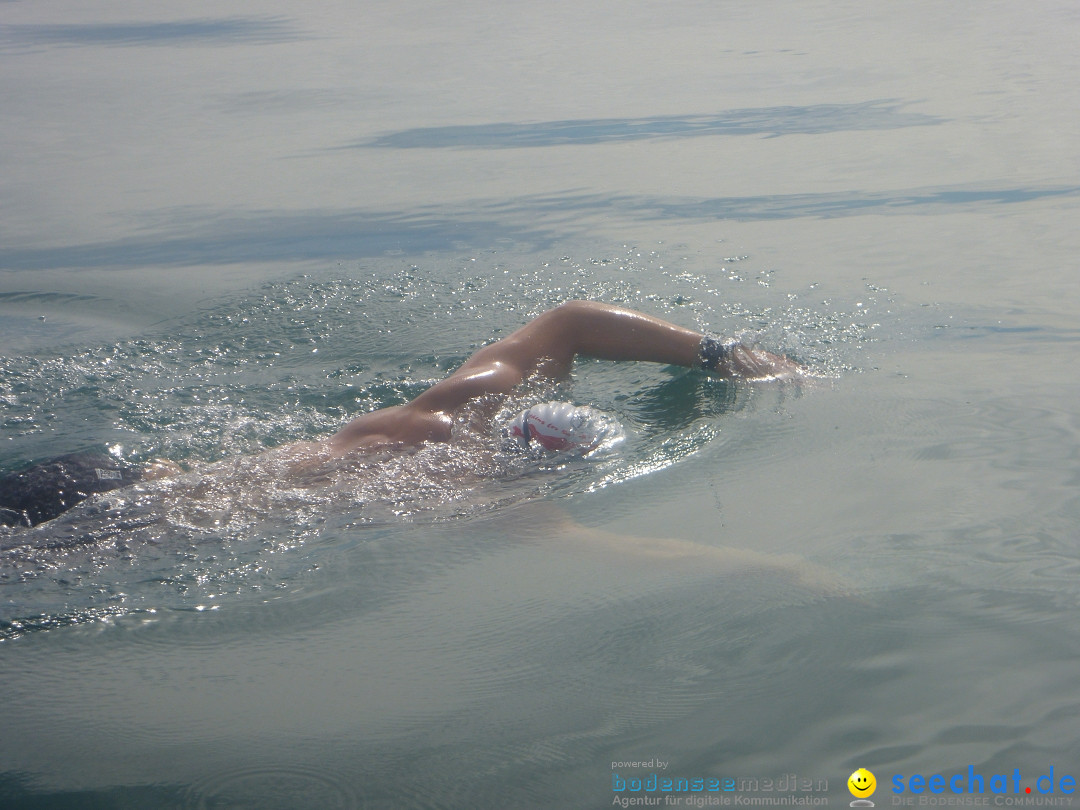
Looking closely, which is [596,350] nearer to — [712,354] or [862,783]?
[712,354]

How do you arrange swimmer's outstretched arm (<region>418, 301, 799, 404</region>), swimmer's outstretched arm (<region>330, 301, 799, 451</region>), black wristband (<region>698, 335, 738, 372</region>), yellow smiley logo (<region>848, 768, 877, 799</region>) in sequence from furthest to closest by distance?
black wristband (<region>698, 335, 738, 372</region>) → swimmer's outstretched arm (<region>418, 301, 799, 404</region>) → swimmer's outstretched arm (<region>330, 301, 799, 451</region>) → yellow smiley logo (<region>848, 768, 877, 799</region>)

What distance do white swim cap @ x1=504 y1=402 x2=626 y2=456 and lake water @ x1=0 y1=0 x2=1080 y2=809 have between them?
0.44ft

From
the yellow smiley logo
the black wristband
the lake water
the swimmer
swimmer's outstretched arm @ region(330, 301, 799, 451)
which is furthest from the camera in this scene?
the black wristband

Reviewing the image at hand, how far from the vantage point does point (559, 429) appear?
184 inches

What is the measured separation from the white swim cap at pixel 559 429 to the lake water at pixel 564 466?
13 cm

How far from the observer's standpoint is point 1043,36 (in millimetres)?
14188

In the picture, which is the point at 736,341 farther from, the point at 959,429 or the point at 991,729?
the point at 991,729

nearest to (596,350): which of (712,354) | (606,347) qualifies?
(606,347)

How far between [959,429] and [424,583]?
8.19 ft

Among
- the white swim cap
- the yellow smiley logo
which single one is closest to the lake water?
the yellow smiley logo

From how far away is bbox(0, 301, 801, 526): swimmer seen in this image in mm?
4387

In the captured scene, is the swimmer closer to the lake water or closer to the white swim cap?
the white swim cap

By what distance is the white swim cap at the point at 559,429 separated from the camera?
467cm

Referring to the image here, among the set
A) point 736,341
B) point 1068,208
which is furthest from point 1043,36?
point 736,341
